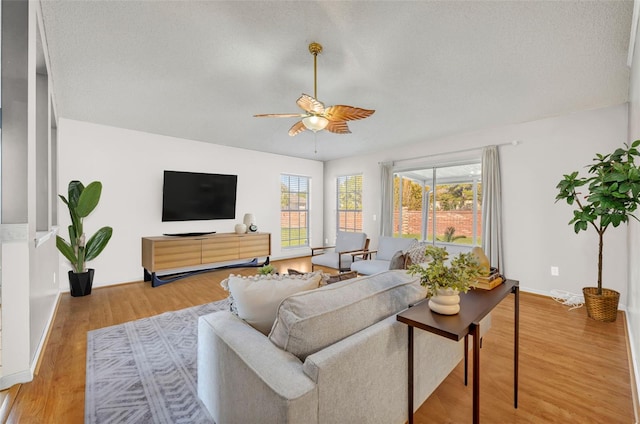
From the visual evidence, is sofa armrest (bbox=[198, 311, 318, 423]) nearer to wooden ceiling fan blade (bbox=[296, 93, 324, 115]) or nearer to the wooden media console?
wooden ceiling fan blade (bbox=[296, 93, 324, 115])

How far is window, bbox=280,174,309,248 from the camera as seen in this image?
6.69 m

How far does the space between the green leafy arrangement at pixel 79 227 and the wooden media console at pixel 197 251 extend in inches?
28.1

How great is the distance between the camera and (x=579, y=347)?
2.39 m

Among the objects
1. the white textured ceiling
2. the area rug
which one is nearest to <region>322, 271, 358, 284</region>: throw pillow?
the area rug

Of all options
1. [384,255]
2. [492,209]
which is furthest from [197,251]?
[492,209]

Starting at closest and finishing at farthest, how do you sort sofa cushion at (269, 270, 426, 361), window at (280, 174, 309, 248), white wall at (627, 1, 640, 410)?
sofa cushion at (269, 270, 426, 361)
white wall at (627, 1, 640, 410)
window at (280, 174, 309, 248)

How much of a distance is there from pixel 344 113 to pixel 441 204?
11.2 ft

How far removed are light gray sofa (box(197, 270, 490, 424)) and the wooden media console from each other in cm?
324

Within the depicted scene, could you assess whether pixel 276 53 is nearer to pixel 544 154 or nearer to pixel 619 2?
pixel 619 2

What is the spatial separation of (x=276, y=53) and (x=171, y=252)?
352cm

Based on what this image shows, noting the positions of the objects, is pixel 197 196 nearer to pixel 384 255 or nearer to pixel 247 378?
pixel 384 255

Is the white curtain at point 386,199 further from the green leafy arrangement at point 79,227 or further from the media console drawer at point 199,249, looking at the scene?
the green leafy arrangement at point 79,227

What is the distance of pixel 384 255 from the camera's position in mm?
4320

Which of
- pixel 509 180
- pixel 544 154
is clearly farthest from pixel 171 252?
pixel 544 154
